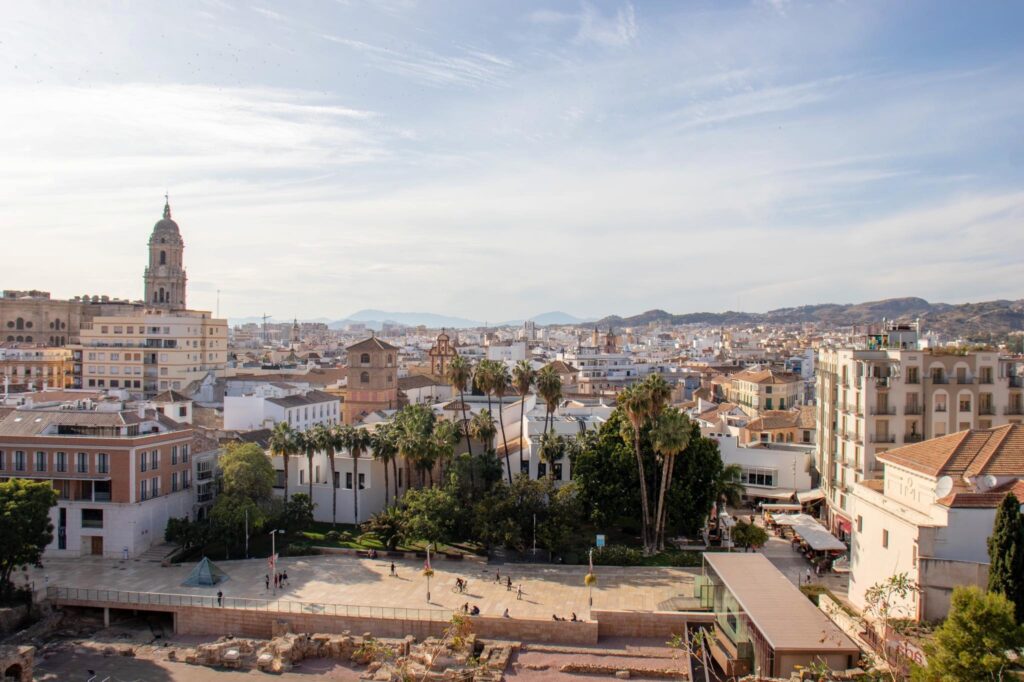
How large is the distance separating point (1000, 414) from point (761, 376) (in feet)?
126

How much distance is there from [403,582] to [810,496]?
29.2 meters

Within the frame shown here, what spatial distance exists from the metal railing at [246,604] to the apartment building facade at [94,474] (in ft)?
20.7

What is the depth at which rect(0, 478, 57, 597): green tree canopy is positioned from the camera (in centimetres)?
3853

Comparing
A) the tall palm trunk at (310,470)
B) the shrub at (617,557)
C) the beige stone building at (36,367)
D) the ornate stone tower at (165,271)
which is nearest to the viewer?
the shrub at (617,557)

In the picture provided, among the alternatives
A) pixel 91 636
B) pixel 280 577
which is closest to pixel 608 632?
pixel 280 577

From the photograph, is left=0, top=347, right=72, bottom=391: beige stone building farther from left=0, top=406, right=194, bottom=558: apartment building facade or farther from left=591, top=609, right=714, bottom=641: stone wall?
left=591, top=609, right=714, bottom=641: stone wall

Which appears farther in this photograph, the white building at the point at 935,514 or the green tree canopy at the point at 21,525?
the green tree canopy at the point at 21,525

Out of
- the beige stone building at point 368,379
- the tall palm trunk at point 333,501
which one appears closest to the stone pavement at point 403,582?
the tall palm trunk at point 333,501

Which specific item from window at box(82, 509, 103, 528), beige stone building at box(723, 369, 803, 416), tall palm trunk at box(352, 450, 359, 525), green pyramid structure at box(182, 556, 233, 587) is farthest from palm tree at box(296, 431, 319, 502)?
beige stone building at box(723, 369, 803, 416)

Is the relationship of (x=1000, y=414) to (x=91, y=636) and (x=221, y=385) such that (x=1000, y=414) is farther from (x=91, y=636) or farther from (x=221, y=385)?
(x=221, y=385)

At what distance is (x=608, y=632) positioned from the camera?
36.3m

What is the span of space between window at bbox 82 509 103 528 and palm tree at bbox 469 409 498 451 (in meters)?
22.2

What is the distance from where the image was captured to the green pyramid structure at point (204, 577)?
40.4 metres

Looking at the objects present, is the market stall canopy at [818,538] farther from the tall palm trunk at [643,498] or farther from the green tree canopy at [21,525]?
the green tree canopy at [21,525]
